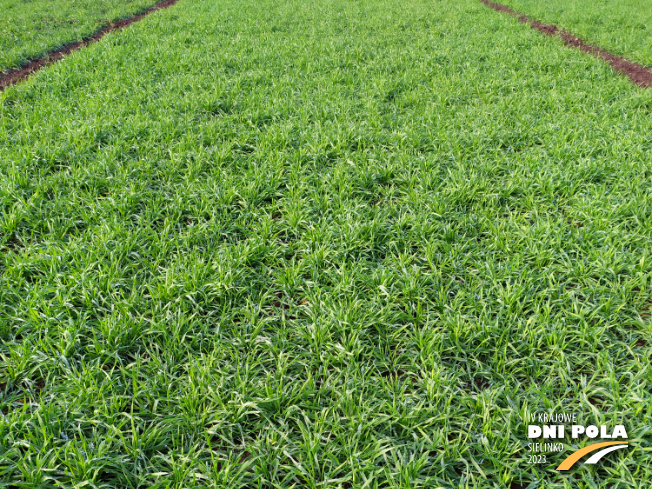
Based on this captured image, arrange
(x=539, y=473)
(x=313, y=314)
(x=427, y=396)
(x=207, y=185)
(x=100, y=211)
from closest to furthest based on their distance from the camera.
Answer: (x=539, y=473), (x=427, y=396), (x=313, y=314), (x=100, y=211), (x=207, y=185)

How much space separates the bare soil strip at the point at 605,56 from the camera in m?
7.76

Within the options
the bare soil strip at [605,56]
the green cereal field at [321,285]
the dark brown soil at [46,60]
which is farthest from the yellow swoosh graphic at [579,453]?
the dark brown soil at [46,60]

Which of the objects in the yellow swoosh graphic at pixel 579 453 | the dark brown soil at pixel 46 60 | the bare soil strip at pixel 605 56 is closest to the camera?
the yellow swoosh graphic at pixel 579 453

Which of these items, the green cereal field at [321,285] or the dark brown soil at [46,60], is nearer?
the green cereal field at [321,285]

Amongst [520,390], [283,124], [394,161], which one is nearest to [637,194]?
[394,161]

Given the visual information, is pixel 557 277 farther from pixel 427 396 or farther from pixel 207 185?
pixel 207 185

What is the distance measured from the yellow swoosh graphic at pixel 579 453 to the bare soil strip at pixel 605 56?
7.67 metres

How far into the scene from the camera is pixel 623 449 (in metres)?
2.03

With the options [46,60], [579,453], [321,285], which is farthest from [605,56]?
[46,60]

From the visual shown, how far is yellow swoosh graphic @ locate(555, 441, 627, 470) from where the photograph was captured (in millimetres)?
1966

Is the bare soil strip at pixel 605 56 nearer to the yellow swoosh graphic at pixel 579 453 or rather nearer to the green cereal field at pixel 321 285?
the green cereal field at pixel 321 285

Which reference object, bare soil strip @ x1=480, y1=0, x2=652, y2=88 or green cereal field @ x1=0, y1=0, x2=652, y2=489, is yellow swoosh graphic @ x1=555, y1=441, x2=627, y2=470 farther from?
bare soil strip @ x1=480, y1=0, x2=652, y2=88

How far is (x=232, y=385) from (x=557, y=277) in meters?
2.62

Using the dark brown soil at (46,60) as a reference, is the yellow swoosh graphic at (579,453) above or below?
below
